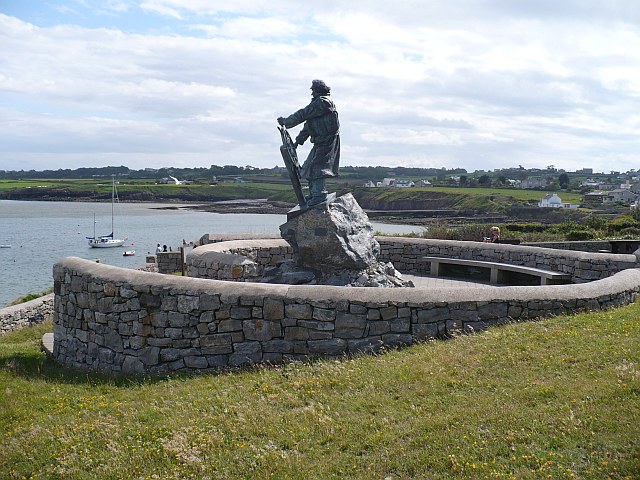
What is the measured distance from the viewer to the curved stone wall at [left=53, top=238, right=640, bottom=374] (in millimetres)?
7062

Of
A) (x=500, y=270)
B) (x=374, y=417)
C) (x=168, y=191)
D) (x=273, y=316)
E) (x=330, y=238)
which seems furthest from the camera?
(x=168, y=191)

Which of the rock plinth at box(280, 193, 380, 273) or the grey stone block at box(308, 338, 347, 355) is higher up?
the rock plinth at box(280, 193, 380, 273)

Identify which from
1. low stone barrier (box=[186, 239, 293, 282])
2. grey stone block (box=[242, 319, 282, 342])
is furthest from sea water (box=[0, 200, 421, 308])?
grey stone block (box=[242, 319, 282, 342])

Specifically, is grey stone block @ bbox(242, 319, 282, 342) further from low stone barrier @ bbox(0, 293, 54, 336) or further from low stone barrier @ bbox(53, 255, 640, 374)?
low stone barrier @ bbox(0, 293, 54, 336)

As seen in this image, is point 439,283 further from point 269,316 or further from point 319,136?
point 269,316

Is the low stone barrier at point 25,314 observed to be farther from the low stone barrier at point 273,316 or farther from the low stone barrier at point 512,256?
the low stone barrier at point 512,256

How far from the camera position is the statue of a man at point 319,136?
1112cm

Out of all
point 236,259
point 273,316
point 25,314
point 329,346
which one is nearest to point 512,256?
point 236,259

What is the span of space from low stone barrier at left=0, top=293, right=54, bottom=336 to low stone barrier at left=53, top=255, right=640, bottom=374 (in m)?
8.64

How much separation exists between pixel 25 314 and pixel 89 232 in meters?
43.9

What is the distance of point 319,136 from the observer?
11.4 m

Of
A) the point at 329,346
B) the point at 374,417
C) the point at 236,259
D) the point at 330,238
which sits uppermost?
the point at 330,238

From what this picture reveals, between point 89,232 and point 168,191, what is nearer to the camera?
point 89,232

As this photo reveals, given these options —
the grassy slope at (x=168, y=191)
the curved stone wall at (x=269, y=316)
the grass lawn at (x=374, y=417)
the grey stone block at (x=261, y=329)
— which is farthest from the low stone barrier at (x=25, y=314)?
the grassy slope at (x=168, y=191)
